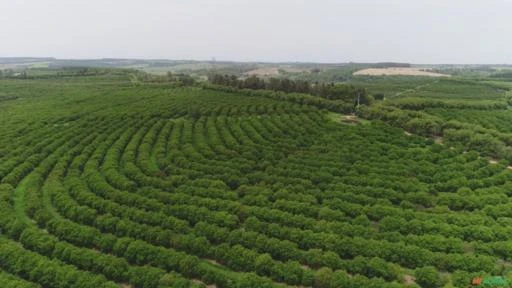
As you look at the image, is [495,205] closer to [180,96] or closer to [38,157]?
[38,157]

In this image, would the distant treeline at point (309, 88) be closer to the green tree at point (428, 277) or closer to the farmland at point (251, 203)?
the farmland at point (251, 203)

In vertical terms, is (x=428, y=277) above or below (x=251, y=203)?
below
